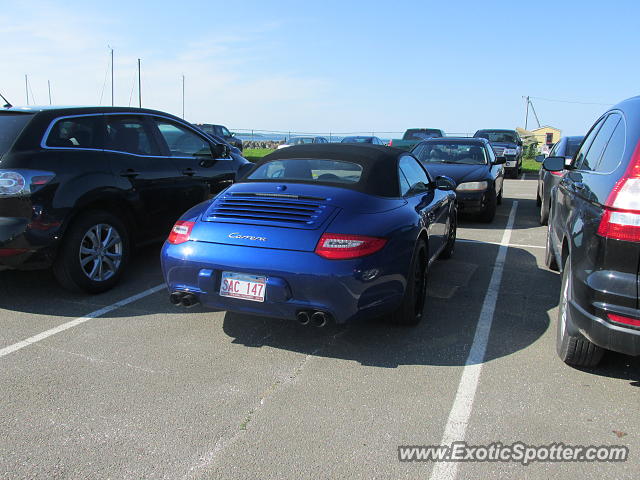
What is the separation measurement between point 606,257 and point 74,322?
12.5 ft

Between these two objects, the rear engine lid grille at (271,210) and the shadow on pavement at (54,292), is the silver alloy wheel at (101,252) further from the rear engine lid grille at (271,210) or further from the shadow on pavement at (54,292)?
the rear engine lid grille at (271,210)

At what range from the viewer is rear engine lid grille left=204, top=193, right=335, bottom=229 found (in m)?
3.52

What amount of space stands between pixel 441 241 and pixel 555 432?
2.88m

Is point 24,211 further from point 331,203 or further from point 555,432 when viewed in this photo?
point 555,432

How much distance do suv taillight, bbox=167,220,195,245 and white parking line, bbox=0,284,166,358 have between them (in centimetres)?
116

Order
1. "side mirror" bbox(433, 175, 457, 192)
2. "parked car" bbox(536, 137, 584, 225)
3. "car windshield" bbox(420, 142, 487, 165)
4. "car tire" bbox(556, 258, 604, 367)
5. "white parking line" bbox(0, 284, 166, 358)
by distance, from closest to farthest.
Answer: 1. "car tire" bbox(556, 258, 604, 367)
2. "white parking line" bbox(0, 284, 166, 358)
3. "side mirror" bbox(433, 175, 457, 192)
4. "parked car" bbox(536, 137, 584, 225)
5. "car windshield" bbox(420, 142, 487, 165)

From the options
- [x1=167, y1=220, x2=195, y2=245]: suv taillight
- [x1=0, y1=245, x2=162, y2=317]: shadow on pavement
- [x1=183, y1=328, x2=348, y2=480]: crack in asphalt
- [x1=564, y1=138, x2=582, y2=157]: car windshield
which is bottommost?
[x1=0, y1=245, x2=162, y2=317]: shadow on pavement

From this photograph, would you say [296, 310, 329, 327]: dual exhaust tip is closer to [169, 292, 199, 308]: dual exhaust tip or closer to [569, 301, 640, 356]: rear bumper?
[169, 292, 199, 308]: dual exhaust tip

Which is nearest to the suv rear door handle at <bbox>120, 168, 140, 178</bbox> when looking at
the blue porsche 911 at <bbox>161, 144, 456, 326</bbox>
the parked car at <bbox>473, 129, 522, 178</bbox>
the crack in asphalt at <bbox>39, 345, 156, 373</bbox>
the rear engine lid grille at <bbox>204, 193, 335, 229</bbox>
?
the blue porsche 911 at <bbox>161, 144, 456, 326</bbox>

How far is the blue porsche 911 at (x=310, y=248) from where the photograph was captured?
10.9 ft

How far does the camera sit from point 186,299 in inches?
143

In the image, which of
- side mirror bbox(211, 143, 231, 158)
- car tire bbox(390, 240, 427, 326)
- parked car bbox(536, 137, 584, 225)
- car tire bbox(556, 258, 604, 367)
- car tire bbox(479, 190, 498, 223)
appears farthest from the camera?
car tire bbox(479, 190, 498, 223)

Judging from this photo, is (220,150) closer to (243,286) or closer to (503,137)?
(243,286)

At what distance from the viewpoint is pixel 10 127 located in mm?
4453
